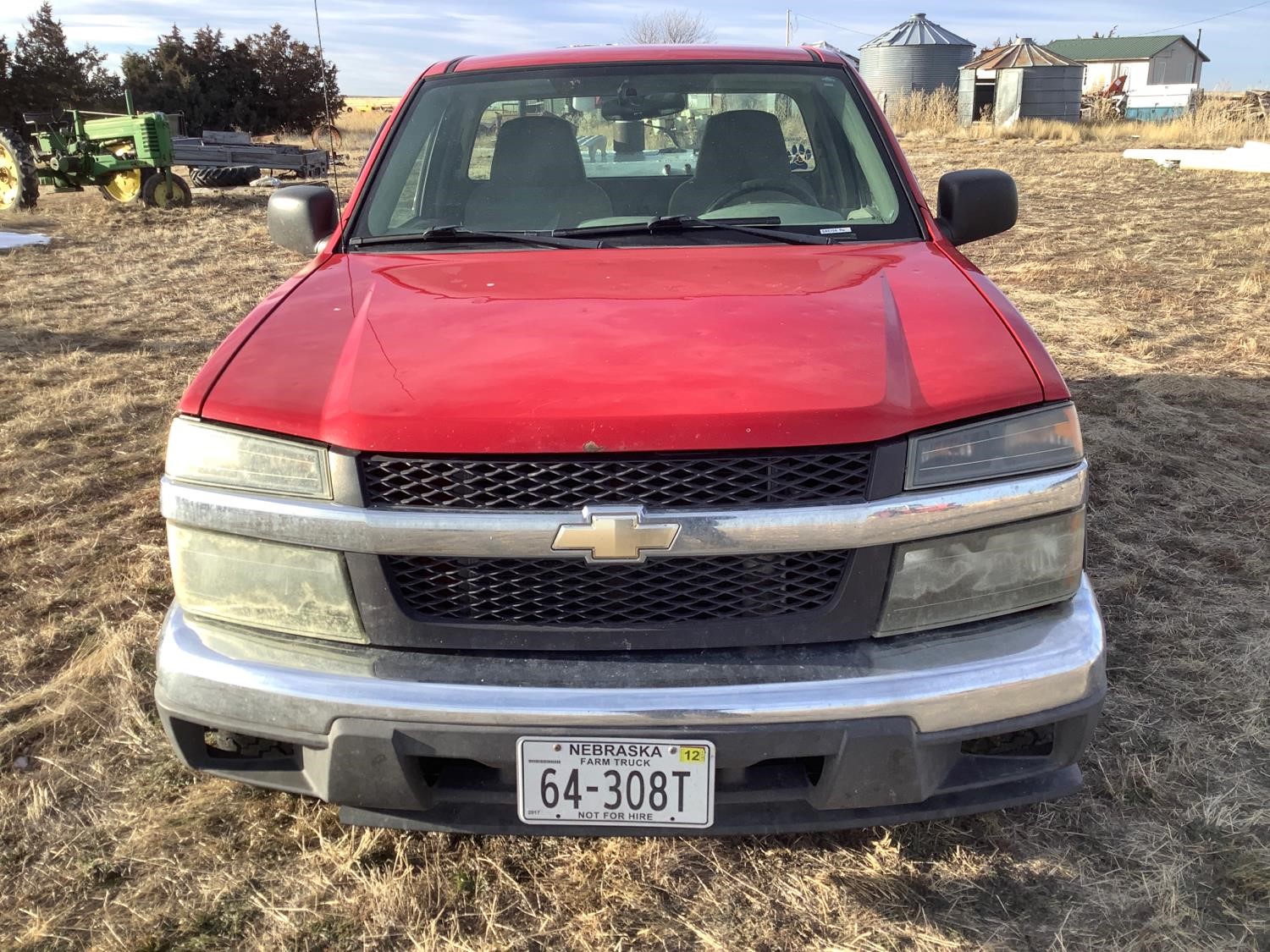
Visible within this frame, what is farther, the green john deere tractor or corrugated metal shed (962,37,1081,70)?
corrugated metal shed (962,37,1081,70)

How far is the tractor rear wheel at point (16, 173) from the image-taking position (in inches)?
500

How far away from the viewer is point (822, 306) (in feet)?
6.79

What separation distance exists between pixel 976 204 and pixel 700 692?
1.81 m

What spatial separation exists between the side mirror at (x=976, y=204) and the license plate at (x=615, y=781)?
1816 millimetres

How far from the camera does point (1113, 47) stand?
218 feet

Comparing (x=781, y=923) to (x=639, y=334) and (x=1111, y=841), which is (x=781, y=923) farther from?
(x=639, y=334)

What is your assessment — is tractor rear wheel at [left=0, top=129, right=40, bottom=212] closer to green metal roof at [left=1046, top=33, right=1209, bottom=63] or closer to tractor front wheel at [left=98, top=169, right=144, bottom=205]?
tractor front wheel at [left=98, top=169, right=144, bottom=205]

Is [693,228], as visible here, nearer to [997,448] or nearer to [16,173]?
[997,448]

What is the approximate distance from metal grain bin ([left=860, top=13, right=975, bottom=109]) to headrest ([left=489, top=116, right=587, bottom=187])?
35.9 meters

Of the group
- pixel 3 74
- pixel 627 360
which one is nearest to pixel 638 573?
pixel 627 360

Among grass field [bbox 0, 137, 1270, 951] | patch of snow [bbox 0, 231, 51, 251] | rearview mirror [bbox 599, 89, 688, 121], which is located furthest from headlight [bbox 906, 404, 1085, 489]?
patch of snow [bbox 0, 231, 51, 251]

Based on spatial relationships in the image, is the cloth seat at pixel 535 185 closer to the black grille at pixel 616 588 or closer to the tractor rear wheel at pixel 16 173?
the black grille at pixel 616 588

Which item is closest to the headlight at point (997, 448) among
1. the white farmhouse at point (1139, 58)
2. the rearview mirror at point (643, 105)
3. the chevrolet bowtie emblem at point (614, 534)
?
the chevrolet bowtie emblem at point (614, 534)

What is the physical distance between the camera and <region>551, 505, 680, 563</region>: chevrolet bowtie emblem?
1.67m
